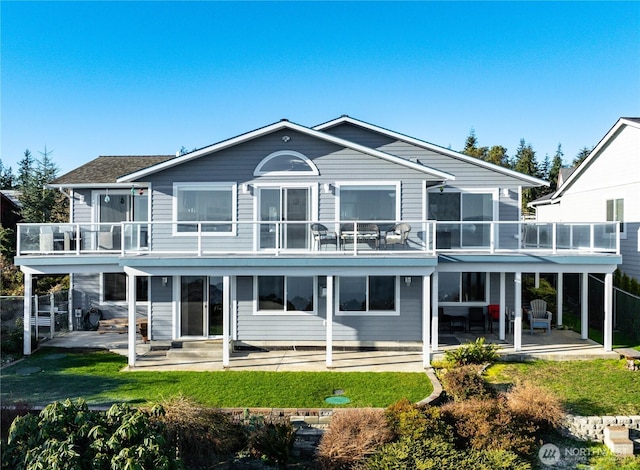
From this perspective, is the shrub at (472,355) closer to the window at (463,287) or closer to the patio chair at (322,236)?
the window at (463,287)

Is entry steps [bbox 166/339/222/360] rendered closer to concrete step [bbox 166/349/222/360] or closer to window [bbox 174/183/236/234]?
concrete step [bbox 166/349/222/360]

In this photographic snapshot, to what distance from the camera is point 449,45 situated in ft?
66.9

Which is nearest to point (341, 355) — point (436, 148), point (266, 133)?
point (266, 133)

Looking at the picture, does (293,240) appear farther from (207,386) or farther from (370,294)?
(207,386)

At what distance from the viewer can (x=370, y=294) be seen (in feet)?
48.2

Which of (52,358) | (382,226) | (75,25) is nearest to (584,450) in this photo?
(382,226)

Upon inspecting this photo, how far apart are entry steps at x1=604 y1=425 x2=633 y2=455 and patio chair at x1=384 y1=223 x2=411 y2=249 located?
22.7 ft

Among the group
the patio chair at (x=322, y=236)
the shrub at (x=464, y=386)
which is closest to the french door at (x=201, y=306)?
the patio chair at (x=322, y=236)

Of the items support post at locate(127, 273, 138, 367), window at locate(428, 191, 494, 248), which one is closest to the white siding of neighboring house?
window at locate(428, 191, 494, 248)

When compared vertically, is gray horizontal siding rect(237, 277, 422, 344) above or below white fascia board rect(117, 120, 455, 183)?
below

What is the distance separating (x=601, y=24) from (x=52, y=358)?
22.4m

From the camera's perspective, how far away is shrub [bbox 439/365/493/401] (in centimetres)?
988

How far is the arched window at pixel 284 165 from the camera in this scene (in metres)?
14.6

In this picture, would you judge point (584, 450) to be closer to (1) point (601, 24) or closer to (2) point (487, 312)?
(2) point (487, 312)
